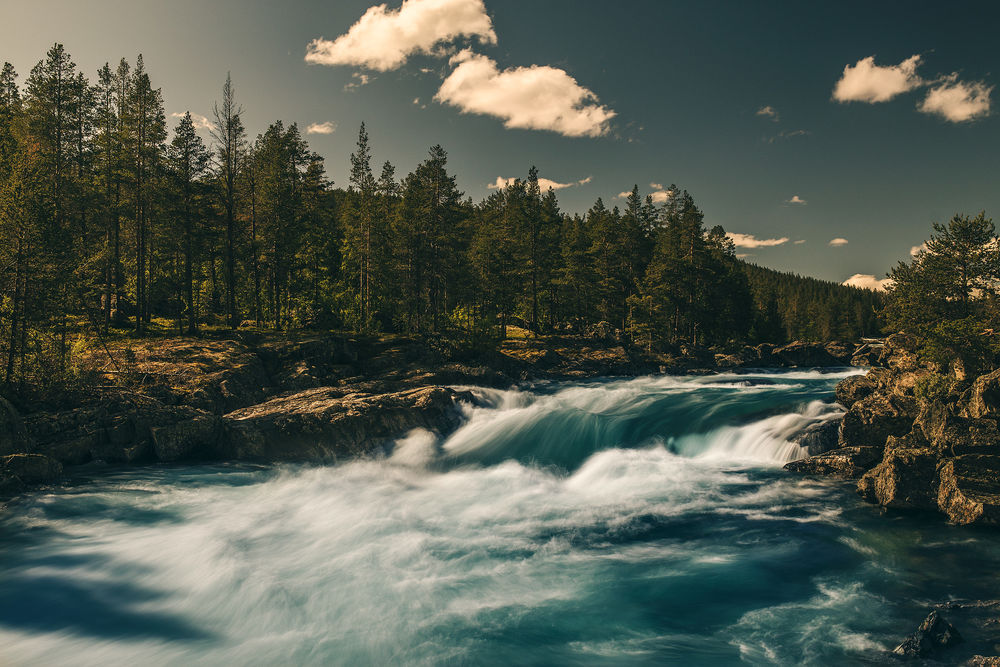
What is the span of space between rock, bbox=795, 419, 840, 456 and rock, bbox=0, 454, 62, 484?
2590cm

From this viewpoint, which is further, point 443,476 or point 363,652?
point 443,476

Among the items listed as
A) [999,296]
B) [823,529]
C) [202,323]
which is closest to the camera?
[823,529]

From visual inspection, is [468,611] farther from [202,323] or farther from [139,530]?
[202,323]

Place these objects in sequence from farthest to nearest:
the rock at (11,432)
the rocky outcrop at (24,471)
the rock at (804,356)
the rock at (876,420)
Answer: the rock at (804,356)
the rock at (876,420)
the rock at (11,432)
the rocky outcrop at (24,471)

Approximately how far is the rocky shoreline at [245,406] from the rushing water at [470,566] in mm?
1257

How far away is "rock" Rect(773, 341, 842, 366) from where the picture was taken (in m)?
53.8

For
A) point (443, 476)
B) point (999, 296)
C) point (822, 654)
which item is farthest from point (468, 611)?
point (999, 296)

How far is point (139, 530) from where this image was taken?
42.6 feet

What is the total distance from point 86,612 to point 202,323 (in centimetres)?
3393

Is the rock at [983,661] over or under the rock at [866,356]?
under

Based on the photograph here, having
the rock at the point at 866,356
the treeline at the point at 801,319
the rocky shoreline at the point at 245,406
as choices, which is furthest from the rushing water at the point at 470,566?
the treeline at the point at 801,319

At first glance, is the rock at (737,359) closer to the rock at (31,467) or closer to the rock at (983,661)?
the rock at (983,661)

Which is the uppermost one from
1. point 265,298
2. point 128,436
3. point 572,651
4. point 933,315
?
point 265,298

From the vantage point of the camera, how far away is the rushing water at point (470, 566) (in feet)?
28.2
